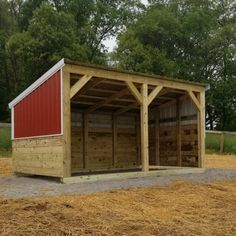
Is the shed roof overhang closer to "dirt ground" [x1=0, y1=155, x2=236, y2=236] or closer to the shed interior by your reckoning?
the shed interior

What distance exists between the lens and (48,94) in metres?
11.5

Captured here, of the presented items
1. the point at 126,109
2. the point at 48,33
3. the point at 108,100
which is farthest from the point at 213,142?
the point at 48,33

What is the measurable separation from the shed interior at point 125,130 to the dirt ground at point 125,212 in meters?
5.48

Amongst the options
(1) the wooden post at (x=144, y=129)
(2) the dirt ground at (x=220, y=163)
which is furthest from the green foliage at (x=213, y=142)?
(1) the wooden post at (x=144, y=129)

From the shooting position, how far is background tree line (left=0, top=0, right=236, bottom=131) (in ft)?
108

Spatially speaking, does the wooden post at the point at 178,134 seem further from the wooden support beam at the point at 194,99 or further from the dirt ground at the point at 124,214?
the dirt ground at the point at 124,214

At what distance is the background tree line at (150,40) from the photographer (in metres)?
32.9

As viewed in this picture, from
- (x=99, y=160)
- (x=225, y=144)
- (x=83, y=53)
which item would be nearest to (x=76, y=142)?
(x=99, y=160)

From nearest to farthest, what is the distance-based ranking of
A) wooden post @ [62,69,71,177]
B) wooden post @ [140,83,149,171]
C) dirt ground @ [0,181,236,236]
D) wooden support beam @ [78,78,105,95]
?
dirt ground @ [0,181,236,236]
wooden post @ [62,69,71,177]
wooden post @ [140,83,149,171]
wooden support beam @ [78,78,105,95]

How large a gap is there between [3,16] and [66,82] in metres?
26.6

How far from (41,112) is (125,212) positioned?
20.7ft

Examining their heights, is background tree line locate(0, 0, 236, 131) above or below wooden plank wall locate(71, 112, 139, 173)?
above

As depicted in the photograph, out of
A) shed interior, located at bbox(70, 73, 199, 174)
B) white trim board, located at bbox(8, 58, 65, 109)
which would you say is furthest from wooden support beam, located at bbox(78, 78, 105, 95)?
white trim board, located at bbox(8, 58, 65, 109)

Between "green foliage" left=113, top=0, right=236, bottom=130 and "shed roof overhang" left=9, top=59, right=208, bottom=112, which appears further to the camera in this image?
"green foliage" left=113, top=0, right=236, bottom=130
